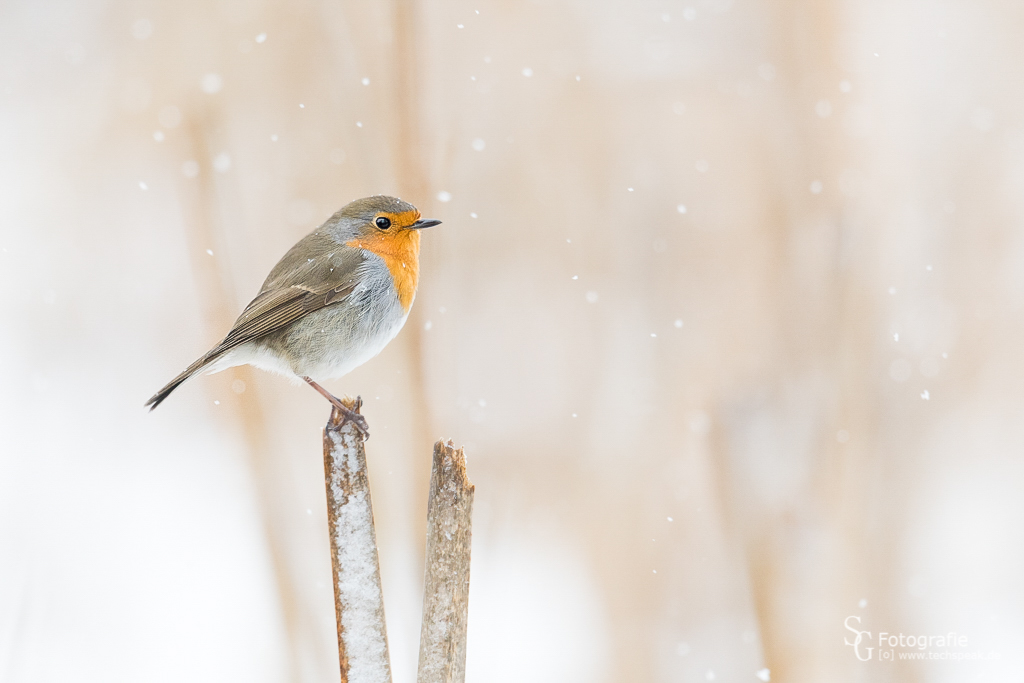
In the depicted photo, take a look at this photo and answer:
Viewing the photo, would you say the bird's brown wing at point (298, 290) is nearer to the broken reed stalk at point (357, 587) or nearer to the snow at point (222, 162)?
the broken reed stalk at point (357, 587)

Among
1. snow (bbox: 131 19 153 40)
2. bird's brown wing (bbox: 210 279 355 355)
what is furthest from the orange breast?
snow (bbox: 131 19 153 40)

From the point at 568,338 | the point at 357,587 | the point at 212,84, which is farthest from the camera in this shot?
the point at 568,338

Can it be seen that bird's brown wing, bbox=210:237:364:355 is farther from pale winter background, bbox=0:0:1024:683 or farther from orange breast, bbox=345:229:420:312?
pale winter background, bbox=0:0:1024:683

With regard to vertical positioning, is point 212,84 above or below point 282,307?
above

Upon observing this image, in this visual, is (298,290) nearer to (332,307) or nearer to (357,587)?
(332,307)

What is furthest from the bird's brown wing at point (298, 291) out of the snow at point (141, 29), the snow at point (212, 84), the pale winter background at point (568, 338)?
the snow at point (141, 29)

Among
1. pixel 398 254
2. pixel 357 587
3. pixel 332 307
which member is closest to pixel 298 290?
pixel 332 307
